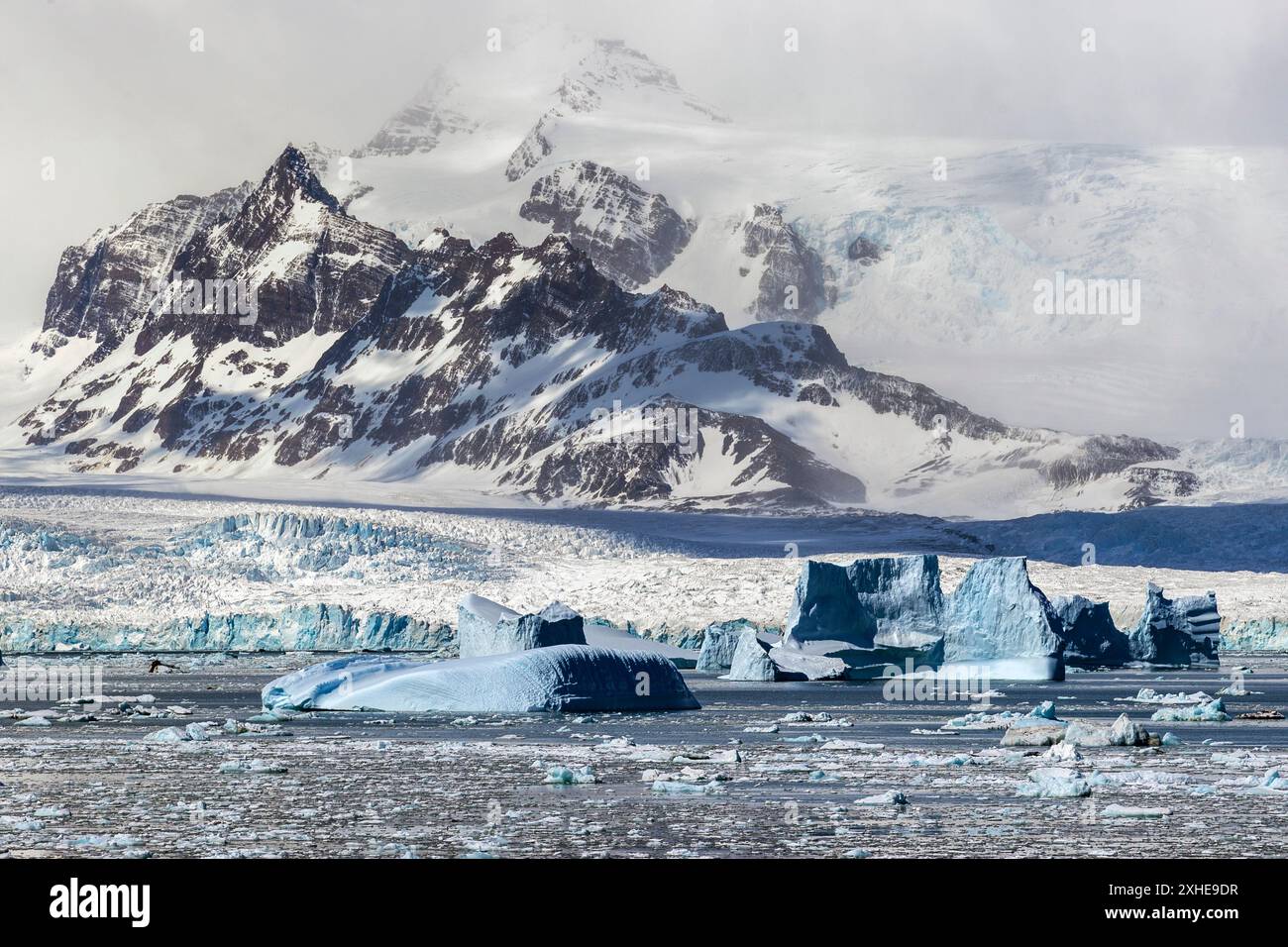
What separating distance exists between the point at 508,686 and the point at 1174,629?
3652 cm

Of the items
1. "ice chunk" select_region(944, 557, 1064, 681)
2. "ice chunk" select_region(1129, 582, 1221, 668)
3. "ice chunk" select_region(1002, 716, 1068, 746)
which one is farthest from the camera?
"ice chunk" select_region(1129, 582, 1221, 668)

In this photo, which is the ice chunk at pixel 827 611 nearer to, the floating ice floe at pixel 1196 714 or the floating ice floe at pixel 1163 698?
the floating ice floe at pixel 1163 698

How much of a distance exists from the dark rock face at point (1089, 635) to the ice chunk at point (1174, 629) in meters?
0.77

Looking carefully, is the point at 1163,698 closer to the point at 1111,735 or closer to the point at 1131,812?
the point at 1111,735

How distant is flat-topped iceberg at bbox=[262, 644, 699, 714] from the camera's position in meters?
44.7

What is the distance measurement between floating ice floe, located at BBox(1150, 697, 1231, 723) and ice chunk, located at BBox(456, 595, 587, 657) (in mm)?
18100

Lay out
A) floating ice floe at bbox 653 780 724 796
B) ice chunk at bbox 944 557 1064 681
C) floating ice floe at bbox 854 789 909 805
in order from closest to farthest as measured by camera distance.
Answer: floating ice floe at bbox 854 789 909 805 → floating ice floe at bbox 653 780 724 796 → ice chunk at bbox 944 557 1064 681

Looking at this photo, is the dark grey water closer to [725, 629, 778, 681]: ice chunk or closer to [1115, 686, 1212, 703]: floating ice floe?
[1115, 686, 1212, 703]: floating ice floe

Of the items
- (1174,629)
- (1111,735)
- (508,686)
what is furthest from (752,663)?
(1111,735)

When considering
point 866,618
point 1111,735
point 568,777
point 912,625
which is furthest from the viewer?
point 866,618

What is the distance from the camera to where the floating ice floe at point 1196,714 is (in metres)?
42.3

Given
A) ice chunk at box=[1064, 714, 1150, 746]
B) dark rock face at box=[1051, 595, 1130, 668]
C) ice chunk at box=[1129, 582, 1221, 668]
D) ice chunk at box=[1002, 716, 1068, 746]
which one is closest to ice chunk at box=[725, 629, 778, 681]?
dark rock face at box=[1051, 595, 1130, 668]

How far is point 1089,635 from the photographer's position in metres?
71.5
